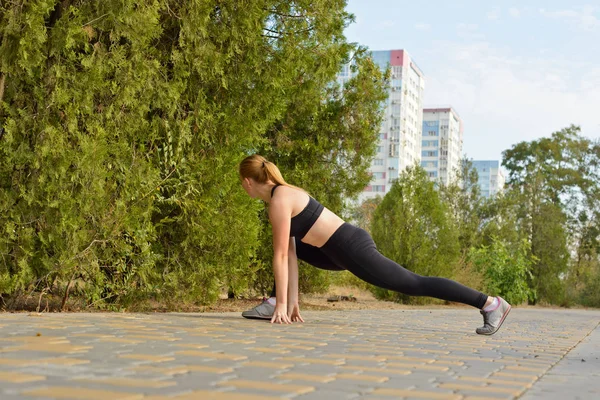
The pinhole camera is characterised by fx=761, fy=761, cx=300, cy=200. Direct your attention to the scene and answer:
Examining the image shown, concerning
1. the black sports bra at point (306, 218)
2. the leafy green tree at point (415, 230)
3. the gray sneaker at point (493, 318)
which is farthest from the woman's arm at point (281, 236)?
the leafy green tree at point (415, 230)

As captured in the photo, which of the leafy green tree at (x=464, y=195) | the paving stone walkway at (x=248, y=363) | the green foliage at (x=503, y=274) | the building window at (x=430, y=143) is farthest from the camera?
the building window at (x=430, y=143)

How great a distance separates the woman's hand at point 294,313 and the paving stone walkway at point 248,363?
82 centimetres

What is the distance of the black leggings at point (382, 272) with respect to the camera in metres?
6.29

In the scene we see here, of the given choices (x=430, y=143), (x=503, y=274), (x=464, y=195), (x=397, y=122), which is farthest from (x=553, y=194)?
(x=430, y=143)

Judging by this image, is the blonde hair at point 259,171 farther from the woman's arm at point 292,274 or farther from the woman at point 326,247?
the woman's arm at point 292,274

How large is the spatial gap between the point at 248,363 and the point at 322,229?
2.86 meters

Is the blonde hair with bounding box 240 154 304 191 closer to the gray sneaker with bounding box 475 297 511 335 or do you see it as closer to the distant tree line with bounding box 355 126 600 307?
the gray sneaker with bounding box 475 297 511 335

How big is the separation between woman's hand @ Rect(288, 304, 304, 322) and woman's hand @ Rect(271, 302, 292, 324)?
13.2 inches

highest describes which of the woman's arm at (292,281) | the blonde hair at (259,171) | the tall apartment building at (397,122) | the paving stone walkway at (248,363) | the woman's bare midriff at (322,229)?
the tall apartment building at (397,122)

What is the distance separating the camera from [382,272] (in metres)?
6.33

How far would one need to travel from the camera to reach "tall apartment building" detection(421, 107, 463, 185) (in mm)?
160125

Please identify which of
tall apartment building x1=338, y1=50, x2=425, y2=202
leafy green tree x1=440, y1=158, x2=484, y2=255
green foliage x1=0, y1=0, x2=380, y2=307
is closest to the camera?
green foliage x1=0, y1=0, x2=380, y2=307

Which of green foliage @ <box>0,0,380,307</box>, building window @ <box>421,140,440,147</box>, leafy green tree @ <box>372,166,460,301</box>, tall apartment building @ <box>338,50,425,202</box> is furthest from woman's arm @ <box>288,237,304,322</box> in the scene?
building window @ <box>421,140,440,147</box>

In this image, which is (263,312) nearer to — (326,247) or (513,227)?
(326,247)
